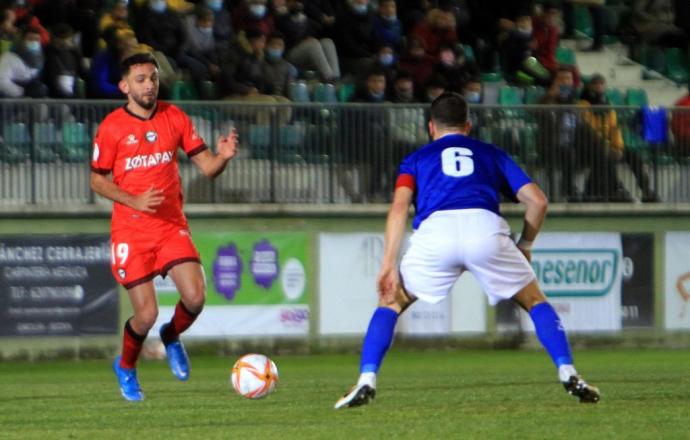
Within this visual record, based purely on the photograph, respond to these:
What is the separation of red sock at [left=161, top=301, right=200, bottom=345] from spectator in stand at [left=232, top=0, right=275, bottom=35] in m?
8.73

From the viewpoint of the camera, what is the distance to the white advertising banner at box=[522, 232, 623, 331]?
62.8ft

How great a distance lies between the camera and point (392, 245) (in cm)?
977

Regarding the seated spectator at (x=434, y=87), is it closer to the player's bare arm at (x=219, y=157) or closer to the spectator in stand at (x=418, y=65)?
the spectator in stand at (x=418, y=65)

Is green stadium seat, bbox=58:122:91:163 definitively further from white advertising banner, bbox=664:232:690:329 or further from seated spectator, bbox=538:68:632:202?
white advertising banner, bbox=664:232:690:329

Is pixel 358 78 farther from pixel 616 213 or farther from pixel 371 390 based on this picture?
pixel 371 390

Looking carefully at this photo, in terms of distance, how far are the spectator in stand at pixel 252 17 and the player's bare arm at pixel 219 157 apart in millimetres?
8687

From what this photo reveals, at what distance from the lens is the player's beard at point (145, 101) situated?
1154 centimetres

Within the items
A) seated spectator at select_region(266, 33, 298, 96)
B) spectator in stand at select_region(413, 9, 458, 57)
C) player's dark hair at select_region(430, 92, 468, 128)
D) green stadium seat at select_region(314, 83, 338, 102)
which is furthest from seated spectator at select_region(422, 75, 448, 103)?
player's dark hair at select_region(430, 92, 468, 128)

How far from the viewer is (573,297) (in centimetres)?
1927

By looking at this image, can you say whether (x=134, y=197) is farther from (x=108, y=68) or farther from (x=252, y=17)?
(x=252, y=17)

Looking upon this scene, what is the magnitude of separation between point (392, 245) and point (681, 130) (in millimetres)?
10792

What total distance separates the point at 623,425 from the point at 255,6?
12.2 m

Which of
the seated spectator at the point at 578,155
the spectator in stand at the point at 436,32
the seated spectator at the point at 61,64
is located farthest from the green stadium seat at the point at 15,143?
the seated spectator at the point at 578,155

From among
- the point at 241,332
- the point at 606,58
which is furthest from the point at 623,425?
the point at 606,58
